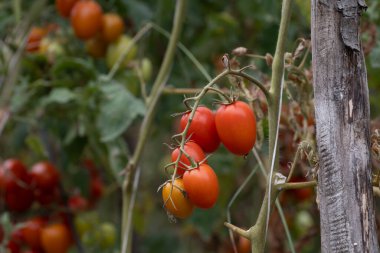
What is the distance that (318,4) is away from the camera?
92cm

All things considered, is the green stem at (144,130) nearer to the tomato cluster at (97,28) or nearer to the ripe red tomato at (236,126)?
the tomato cluster at (97,28)

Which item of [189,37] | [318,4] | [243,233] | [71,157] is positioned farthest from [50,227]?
[318,4]

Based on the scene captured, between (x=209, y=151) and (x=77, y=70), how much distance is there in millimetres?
945

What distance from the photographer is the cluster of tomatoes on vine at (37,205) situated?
77.1 inches

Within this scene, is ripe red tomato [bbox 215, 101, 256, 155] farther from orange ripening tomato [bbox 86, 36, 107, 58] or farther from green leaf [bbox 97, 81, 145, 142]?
orange ripening tomato [bbox 86, 36, 107, 58]

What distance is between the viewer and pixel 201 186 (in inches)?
36.9

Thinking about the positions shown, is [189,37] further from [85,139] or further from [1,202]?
[1,202]

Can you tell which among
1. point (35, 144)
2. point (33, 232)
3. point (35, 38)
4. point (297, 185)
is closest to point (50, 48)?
point (35, 38)

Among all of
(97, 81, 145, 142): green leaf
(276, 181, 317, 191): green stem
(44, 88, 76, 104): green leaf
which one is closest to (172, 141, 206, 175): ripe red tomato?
(276, 181, 317, 191): green stem

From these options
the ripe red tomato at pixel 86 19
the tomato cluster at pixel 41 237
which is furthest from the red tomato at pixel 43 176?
the ripe red tomato at pixel 86 19

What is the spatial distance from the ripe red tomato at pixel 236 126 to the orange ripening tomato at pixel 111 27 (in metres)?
1.06

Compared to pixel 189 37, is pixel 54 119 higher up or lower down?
lower down

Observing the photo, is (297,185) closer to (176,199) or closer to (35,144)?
(176,199)

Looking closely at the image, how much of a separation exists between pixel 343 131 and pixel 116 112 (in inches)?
34.6
